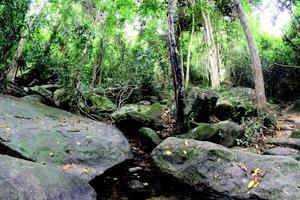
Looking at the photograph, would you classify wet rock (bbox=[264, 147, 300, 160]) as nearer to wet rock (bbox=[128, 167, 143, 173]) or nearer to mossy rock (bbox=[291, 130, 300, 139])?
mossy rock (bbox=[291, 130, 300, 139])

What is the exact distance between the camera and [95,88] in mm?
12680

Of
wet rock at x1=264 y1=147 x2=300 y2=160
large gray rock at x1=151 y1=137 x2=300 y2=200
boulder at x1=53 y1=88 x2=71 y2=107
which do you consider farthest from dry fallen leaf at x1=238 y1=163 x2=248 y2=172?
boulder at x1=53 y1=88 x2=71 y2=107

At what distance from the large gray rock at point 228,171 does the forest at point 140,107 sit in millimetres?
21

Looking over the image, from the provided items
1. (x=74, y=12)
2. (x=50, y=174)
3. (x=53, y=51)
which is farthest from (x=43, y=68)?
(x=50, y=174)

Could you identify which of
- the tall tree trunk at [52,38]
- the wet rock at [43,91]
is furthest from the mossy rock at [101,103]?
the tall tree trunk at [52,38]

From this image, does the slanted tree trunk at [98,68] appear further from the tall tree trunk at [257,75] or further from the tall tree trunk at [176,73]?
the tall tree trunk at [257,75]

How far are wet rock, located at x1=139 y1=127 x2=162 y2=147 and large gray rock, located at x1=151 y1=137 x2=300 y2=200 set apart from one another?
1683 millimetres

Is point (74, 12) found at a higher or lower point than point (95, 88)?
higher

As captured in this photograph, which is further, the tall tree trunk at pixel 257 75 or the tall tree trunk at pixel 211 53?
the tall tree trunk at pixel 211 53

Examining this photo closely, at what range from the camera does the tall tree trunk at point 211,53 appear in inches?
620

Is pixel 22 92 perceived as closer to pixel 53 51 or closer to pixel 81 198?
pixel 53 51

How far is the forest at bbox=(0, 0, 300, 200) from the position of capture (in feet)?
18.7

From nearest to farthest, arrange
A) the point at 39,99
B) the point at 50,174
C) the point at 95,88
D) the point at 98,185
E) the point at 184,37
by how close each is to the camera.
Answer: the point at 50,174
the point at 98,185
the point at 39,99
the point at 95,88
the point at 184,37

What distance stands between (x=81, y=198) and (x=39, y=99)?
7.38 metres
